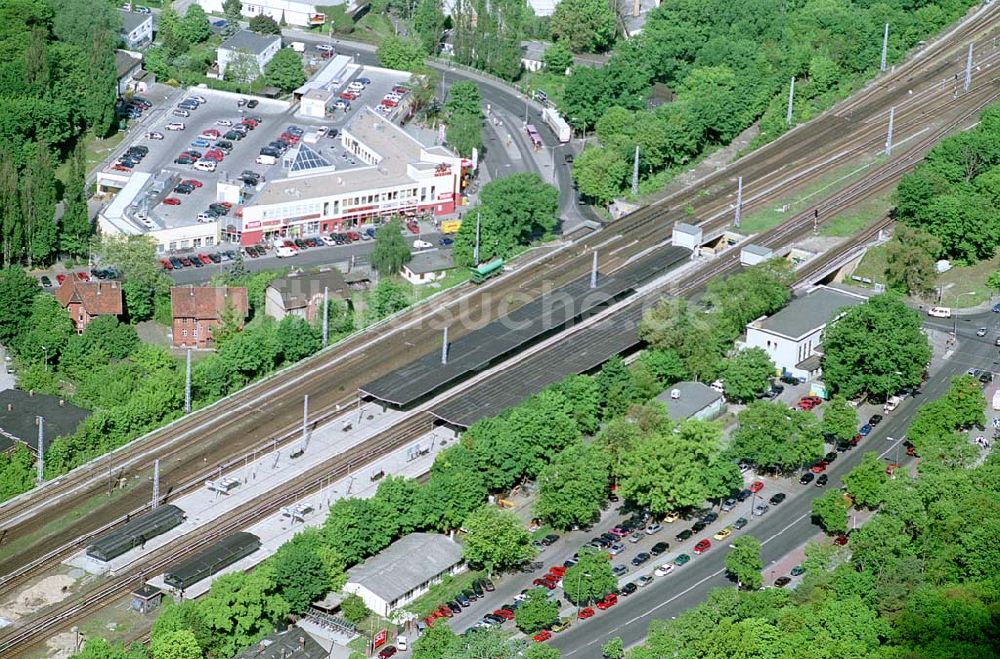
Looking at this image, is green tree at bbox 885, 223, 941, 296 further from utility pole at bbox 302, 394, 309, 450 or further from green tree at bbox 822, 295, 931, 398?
utility pole at bbox 302, 394, 309, 450

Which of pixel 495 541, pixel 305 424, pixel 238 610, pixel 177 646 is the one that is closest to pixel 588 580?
pixel 495 541

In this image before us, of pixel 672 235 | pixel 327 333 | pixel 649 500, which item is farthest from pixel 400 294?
pixel 649 500

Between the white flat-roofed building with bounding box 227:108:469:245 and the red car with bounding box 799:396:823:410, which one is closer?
the red car with bounding box 799:396:823:410

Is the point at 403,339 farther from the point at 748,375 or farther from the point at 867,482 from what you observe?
the point at 867,482

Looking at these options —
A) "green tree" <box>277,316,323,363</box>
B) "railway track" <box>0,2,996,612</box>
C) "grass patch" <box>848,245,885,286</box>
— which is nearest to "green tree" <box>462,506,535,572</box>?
"railway track" <box>0,2,996,612</box>

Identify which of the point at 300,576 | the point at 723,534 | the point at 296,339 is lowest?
the point at 723,534

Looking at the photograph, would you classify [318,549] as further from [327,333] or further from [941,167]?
[941,167]

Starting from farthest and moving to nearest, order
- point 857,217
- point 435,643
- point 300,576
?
point 857,217 < point 300,576 < point 435,643
